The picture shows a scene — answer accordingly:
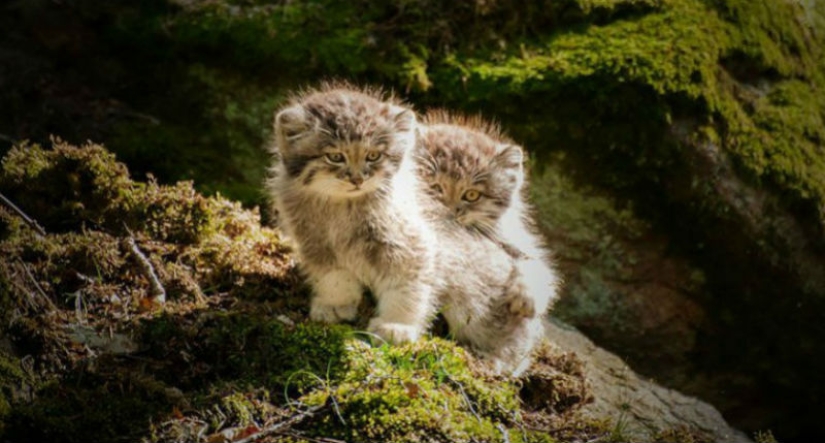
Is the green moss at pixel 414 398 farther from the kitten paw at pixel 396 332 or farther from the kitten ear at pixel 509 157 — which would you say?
the kitten ear at pixel 509 157

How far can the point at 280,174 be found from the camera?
4.81 metres

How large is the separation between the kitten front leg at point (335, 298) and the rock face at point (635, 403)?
1513 millimetres

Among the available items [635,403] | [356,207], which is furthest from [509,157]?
[635,403]

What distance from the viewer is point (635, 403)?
527 centimetres

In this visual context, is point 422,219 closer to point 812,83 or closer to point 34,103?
point 34,103

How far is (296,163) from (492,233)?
4.70 feet

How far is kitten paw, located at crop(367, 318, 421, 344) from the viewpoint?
4504 millimetres

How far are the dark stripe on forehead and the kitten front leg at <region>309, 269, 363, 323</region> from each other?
61 cm

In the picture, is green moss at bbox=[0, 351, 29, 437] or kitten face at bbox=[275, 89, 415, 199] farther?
kitten face at bbox=[275, 89, 415, 199]

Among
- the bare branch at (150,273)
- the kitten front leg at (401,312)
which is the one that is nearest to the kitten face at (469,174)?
the kitten front leg at (401,312)

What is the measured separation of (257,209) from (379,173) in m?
1.61

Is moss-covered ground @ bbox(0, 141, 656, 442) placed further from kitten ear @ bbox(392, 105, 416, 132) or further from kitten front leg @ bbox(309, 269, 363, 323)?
kitten ear @ bbox(392, 105, 416, 132)

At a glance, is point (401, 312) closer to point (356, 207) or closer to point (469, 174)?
point (356, 207)

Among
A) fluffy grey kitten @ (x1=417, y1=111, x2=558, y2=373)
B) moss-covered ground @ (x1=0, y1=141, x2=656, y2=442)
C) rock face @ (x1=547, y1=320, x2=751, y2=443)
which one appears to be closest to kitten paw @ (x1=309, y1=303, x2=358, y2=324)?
moss-covered ground @ (x1=0, y1=141, x2=656, y2=442)
